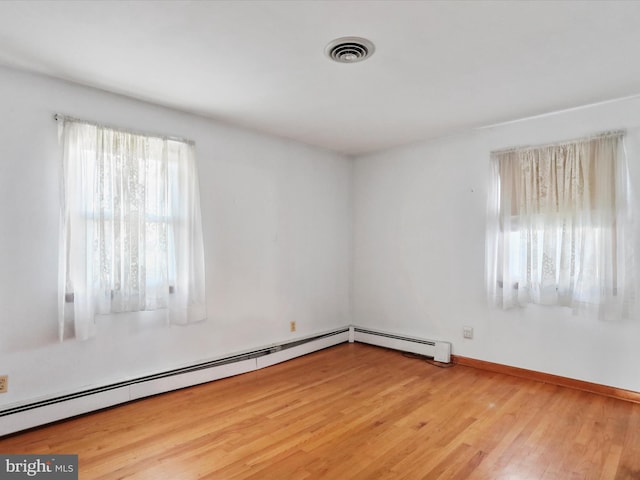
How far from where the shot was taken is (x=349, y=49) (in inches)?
85.4

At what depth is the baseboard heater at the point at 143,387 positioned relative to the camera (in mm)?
2381

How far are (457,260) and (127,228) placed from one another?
311 cm

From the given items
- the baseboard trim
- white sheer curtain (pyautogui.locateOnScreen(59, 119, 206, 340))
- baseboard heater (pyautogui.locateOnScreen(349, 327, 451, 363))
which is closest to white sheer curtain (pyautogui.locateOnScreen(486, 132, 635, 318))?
the baseboard trim

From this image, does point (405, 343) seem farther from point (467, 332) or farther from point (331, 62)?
point (331, 62)

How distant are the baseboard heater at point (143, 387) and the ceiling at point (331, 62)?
222 cm

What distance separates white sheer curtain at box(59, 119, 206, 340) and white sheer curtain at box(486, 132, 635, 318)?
282 cm

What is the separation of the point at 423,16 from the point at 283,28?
0.72 metres

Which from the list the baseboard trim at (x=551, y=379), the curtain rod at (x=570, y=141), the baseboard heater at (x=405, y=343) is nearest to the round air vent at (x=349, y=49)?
the curtain rod at (x=570, y=141)

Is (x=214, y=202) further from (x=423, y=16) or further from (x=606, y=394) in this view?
(x=606, y=394)

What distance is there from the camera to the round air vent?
208cm

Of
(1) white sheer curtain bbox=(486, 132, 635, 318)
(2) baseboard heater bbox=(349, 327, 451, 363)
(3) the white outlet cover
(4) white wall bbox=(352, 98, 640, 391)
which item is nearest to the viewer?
(1) white sheer curtain bbox=(486, 132, 635, 318)

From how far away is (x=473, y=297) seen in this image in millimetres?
3752

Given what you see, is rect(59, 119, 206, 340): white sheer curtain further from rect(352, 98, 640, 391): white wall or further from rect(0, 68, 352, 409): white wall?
rect(352, 98, 640, 391): white wall

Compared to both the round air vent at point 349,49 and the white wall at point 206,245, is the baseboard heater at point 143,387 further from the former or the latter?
the round air vent at point 349,49
